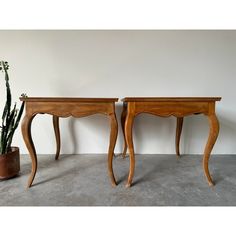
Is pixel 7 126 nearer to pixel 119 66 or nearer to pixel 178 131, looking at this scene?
pixel 119 66

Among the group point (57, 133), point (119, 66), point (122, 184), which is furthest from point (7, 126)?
point (119, 66)

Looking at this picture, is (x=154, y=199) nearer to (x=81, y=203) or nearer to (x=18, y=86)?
(x=81, y=203)

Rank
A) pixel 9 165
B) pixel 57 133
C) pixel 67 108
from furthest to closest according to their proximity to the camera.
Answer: pixel 57 133 < pixel 9 165 < pixel 67 108

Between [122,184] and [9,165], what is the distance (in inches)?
31.7

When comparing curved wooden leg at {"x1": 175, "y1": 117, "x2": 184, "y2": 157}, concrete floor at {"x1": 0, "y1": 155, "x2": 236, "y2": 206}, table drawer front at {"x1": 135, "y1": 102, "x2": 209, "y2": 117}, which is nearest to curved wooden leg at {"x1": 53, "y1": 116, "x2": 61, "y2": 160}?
concrete floor at {"x1": 0, "y1": 155, "x2": 236, "y2": 206}

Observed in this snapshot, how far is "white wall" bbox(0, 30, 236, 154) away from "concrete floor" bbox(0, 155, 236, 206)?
415mm

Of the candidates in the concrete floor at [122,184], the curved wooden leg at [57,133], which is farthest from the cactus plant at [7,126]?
the curved wooden leg at [57,133]

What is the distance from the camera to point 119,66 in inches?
68.9

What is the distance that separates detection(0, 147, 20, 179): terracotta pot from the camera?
125 centimetres

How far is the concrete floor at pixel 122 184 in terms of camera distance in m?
1.00

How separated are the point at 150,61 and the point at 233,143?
117 cm

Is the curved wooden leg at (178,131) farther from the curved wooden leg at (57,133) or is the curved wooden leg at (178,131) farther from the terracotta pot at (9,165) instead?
the terracotta pot at (9,165)

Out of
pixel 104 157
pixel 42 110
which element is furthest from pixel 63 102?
pixel 104 157

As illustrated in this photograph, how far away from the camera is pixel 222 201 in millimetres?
989
